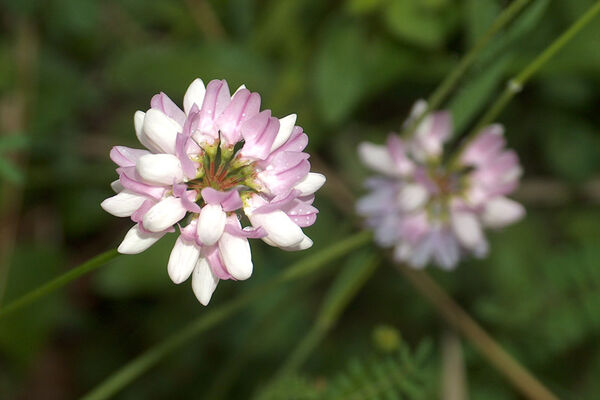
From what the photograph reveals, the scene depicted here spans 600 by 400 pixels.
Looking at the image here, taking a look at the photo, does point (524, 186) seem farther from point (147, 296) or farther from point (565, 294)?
point (147, 296)

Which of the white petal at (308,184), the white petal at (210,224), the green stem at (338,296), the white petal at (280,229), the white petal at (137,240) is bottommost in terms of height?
the green stem at (338,296)

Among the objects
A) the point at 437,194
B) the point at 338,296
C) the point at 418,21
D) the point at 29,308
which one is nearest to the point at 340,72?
the point at 418,21

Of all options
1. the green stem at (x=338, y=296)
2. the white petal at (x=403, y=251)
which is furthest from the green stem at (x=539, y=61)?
the green stem at (x=338, y=296)

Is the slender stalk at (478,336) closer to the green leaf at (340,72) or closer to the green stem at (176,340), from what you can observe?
the green leaf at (340,72)

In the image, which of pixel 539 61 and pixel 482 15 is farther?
pixel 482 15

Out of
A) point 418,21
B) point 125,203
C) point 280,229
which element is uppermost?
point 418,21

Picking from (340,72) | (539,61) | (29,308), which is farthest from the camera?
(29,308)

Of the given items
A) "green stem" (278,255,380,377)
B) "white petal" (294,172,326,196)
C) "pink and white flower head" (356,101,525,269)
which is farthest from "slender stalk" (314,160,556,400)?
"white petal" (294,172,326,196)

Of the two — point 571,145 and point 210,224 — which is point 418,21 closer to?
point 571,145

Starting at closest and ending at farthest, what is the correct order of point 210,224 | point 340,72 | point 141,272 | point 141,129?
point 210,224 < point 141,129 < point 340,72 < point 141,272
